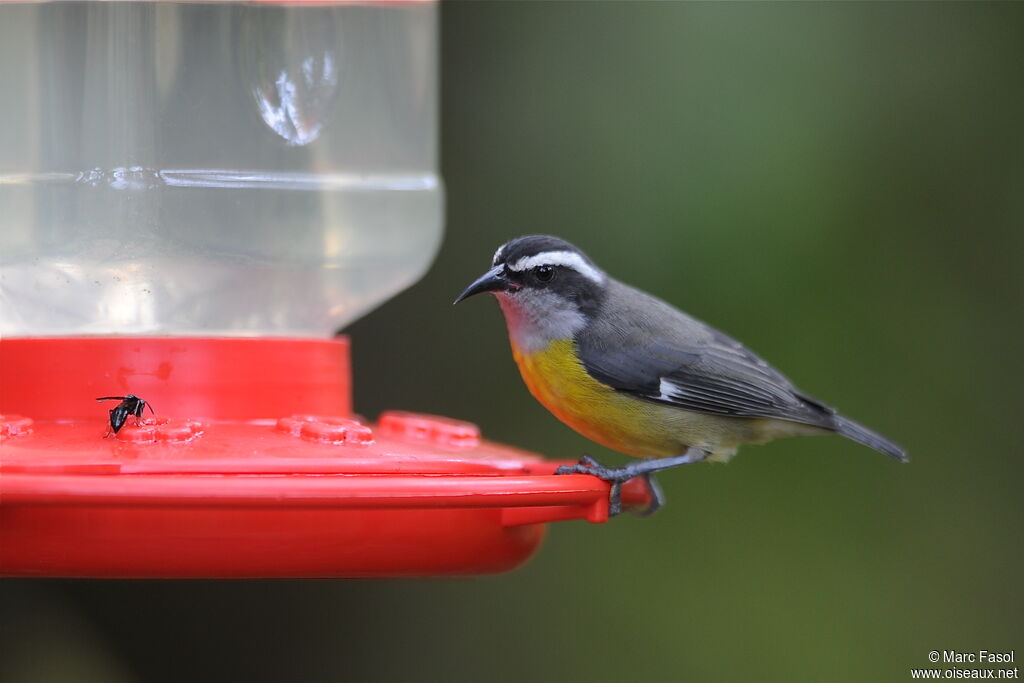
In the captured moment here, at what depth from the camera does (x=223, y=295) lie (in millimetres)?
3811

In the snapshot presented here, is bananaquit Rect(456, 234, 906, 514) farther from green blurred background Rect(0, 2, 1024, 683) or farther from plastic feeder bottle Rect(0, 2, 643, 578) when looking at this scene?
green blurred background Rect(0, 2, 1024, 683)

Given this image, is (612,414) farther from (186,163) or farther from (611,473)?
(186,163)

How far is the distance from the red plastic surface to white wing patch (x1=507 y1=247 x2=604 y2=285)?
84cm

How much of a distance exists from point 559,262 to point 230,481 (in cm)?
189

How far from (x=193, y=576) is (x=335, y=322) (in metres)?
1.77

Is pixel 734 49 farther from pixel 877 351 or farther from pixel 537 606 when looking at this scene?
pixel 537 606

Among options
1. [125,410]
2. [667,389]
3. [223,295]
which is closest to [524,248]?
[667,389]

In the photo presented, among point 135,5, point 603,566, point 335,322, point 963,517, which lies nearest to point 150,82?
point 135,5

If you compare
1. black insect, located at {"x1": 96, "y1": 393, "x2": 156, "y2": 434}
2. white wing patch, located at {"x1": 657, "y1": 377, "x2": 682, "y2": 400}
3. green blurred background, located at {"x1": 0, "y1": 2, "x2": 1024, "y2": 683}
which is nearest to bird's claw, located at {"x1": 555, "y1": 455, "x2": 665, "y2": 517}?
white wing patch, located at {"x1": 657, "y1": 377, "x2": 682, "y2": 400}

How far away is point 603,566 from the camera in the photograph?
19.6 ft

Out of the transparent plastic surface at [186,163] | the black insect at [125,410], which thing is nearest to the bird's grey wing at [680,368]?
the transparent plastic surface at [186,163]

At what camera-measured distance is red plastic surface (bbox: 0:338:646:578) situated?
8.01 feet

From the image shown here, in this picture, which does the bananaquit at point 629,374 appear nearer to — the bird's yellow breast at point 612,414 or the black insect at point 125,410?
the bird's yellow breast at point 612,414

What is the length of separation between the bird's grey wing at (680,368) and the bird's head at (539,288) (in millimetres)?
98
